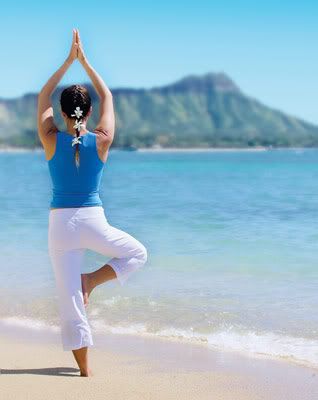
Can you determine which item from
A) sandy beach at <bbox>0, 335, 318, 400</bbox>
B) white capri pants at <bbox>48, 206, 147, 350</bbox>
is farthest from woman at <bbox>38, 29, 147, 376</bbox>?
sandy beach at <bbox>0, 335, 318, 400</bbox>

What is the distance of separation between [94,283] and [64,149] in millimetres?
912

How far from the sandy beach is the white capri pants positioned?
0.34 m

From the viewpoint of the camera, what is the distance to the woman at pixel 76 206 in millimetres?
4789

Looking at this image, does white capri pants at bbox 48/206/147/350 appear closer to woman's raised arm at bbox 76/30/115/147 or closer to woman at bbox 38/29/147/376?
woman at bbox 38/29/147/376

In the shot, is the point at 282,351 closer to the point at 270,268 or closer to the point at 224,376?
the point at 224,376

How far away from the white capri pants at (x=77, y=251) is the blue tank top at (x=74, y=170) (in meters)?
0.06

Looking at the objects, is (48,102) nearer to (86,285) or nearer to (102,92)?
(102,92)

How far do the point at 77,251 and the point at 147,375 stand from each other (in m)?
1.04

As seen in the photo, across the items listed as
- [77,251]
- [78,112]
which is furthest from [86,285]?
[78,112]

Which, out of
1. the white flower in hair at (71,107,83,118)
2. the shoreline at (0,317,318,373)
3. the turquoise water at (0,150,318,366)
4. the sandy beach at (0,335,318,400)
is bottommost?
the turquoise water at (0,150,318,366)

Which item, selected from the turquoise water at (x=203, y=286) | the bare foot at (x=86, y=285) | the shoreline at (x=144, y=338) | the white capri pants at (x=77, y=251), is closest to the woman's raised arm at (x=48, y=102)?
the white capri pants at (x=77, y=251)

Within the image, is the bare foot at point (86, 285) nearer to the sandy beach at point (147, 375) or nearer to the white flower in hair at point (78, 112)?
the sandy beach at point (147, 375)

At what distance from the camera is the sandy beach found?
190 inches

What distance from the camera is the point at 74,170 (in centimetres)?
479
